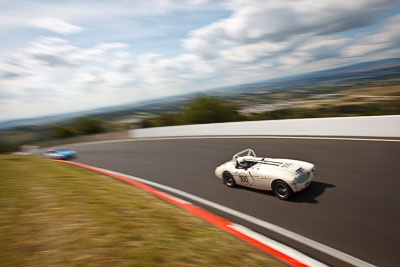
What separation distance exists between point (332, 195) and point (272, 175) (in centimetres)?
142

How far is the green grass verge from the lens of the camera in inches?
118

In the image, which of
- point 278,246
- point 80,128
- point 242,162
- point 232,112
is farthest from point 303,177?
point 80,128

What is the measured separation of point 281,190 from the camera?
17.8 ft

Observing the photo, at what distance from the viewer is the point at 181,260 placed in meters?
3.09

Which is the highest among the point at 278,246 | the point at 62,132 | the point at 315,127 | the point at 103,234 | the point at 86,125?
the point at 86,125

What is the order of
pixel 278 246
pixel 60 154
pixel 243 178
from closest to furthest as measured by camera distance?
1. pixel 278 246
2. pixel 243 178
3. pixel 60 154

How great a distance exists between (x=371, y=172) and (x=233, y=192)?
3715 millimetres

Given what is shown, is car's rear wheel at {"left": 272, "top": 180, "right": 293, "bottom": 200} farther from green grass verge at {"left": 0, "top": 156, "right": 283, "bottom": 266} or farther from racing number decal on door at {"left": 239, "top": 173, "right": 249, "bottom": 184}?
green grass verge at {"left": 0, "top": 156, "right": 283, "bottom": 266}

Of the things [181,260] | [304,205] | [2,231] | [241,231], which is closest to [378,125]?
[304,205]

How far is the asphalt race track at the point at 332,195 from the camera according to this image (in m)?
3.79

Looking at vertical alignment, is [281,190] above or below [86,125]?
below

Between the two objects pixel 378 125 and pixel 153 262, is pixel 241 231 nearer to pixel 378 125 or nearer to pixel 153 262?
pixel 153 262

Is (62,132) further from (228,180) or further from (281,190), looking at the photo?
(281,190)

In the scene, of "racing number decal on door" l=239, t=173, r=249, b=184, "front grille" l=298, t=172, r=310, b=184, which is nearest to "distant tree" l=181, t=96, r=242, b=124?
"racing number decal on door" l=239, t=173, r=249, b=184
